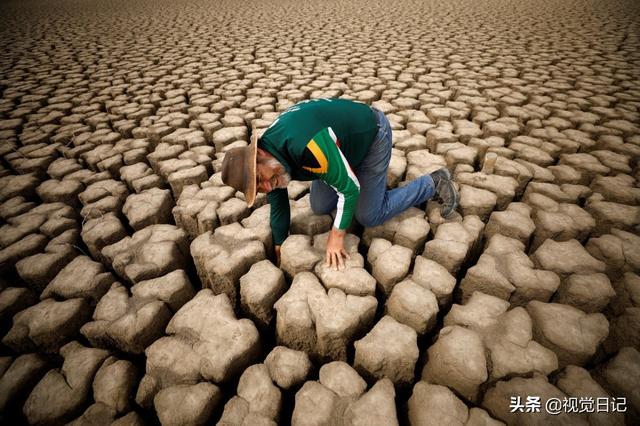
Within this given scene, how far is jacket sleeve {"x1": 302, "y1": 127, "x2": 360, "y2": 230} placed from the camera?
3.20 feet

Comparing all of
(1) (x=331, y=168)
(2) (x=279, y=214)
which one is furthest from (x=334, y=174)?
(2) (x=279, y=214)

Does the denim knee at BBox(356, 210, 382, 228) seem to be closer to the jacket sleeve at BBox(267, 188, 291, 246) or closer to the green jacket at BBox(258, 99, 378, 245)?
the green jacket at BBox(258, 99, 378, 245)

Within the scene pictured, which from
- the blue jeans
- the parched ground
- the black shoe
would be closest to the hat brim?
Answer: the parched ground

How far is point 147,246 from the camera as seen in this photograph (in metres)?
1.29

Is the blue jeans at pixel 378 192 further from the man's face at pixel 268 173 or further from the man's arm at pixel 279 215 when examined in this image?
the man's face at pixel 268 173

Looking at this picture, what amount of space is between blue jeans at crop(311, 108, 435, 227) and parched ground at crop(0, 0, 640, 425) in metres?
0.08

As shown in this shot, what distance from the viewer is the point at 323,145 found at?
0.98m

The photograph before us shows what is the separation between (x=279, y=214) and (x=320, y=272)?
0.30 meters

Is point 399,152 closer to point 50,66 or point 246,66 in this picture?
point 246,66

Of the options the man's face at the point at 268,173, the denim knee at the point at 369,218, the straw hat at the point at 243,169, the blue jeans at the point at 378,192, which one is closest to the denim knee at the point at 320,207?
the blue jeans at the point at 378,192

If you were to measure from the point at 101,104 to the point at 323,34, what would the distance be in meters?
3.50

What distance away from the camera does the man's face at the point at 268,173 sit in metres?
0.96

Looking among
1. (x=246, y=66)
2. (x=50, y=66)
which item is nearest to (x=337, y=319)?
(x=246, y=66)

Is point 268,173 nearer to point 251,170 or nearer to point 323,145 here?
point 251,170
